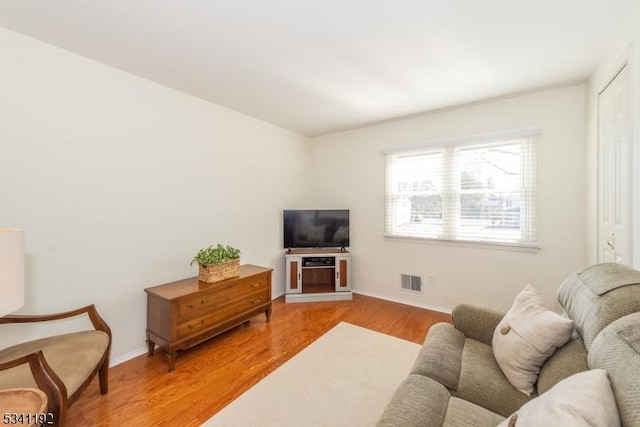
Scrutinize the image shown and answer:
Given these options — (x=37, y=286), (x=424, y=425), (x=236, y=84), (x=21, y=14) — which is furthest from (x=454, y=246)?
(x=21, y=14)

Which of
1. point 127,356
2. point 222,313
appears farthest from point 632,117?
point 127,356

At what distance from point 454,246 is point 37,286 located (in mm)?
3905

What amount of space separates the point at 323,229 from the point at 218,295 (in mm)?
1820

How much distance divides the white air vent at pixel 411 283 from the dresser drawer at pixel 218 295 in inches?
73.2

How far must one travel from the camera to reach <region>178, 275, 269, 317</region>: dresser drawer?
2.30 metres

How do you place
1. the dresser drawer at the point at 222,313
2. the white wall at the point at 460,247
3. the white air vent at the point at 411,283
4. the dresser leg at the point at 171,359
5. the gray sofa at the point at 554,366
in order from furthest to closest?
the white air vent at the point at 411,283 → the white wall at the point at 460,247 → the dresser drawer at the point at 222,313 → the dresser leg at the point at 171,359 → the gray sofa at the point at 554,366

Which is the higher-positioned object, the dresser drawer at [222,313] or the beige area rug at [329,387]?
the dresser drawer at [222,313]

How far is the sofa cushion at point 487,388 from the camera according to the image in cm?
122

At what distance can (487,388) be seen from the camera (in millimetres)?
1280

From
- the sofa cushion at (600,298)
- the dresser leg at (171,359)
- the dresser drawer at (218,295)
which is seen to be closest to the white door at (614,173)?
the sofa cushion at (600,298)

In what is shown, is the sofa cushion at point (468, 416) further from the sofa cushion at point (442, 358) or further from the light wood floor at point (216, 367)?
the light wood floor at point (216, 367)

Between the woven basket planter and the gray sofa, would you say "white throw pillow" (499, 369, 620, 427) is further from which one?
the woven basket planter

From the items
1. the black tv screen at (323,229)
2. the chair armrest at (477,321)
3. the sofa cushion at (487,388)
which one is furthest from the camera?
the black tv screen at (323,229)

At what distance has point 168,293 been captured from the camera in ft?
7.55
